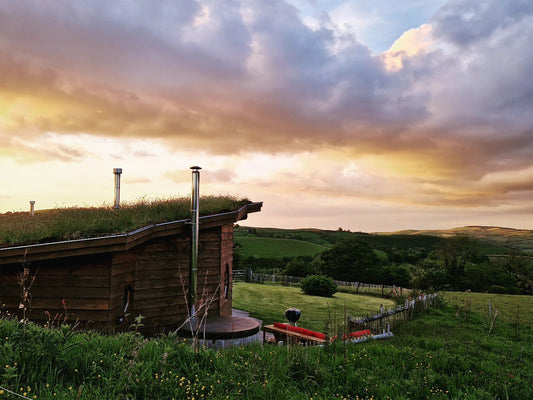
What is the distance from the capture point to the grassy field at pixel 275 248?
59.6 meters

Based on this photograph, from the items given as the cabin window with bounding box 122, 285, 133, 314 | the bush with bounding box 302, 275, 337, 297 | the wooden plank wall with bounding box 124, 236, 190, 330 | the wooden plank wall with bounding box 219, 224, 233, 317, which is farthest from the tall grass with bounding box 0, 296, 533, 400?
the bush with bounding box 302, 275, 337, 297

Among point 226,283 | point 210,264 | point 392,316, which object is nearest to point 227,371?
point 210,264

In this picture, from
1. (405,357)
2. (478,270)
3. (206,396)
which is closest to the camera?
(206,396)

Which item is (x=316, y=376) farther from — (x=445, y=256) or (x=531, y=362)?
(x=445, y=256)

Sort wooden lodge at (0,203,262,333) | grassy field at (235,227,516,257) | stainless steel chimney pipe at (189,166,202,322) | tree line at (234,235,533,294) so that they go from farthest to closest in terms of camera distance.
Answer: grassy field at (235,227,516,257) < tree line at (234,235,533,294) < stainless steel chimney pipe at (189,166,202,322) < wooden lodge at (0,203,262,333)

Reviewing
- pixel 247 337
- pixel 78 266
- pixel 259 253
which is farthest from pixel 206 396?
pixel 259 253

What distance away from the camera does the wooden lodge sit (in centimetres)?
858

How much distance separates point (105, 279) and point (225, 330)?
3142 mm

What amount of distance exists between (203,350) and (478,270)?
44728mm

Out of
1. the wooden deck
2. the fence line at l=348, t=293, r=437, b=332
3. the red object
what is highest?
the wooden deck

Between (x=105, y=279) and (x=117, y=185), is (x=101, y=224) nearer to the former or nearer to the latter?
(x=105, y=279)

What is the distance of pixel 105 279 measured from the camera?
29.0 ft

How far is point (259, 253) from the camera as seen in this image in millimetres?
59250

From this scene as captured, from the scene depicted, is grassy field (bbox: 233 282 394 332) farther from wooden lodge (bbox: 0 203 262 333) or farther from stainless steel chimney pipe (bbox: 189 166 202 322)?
wooden lodge (bbox: 0 203 262 333)
